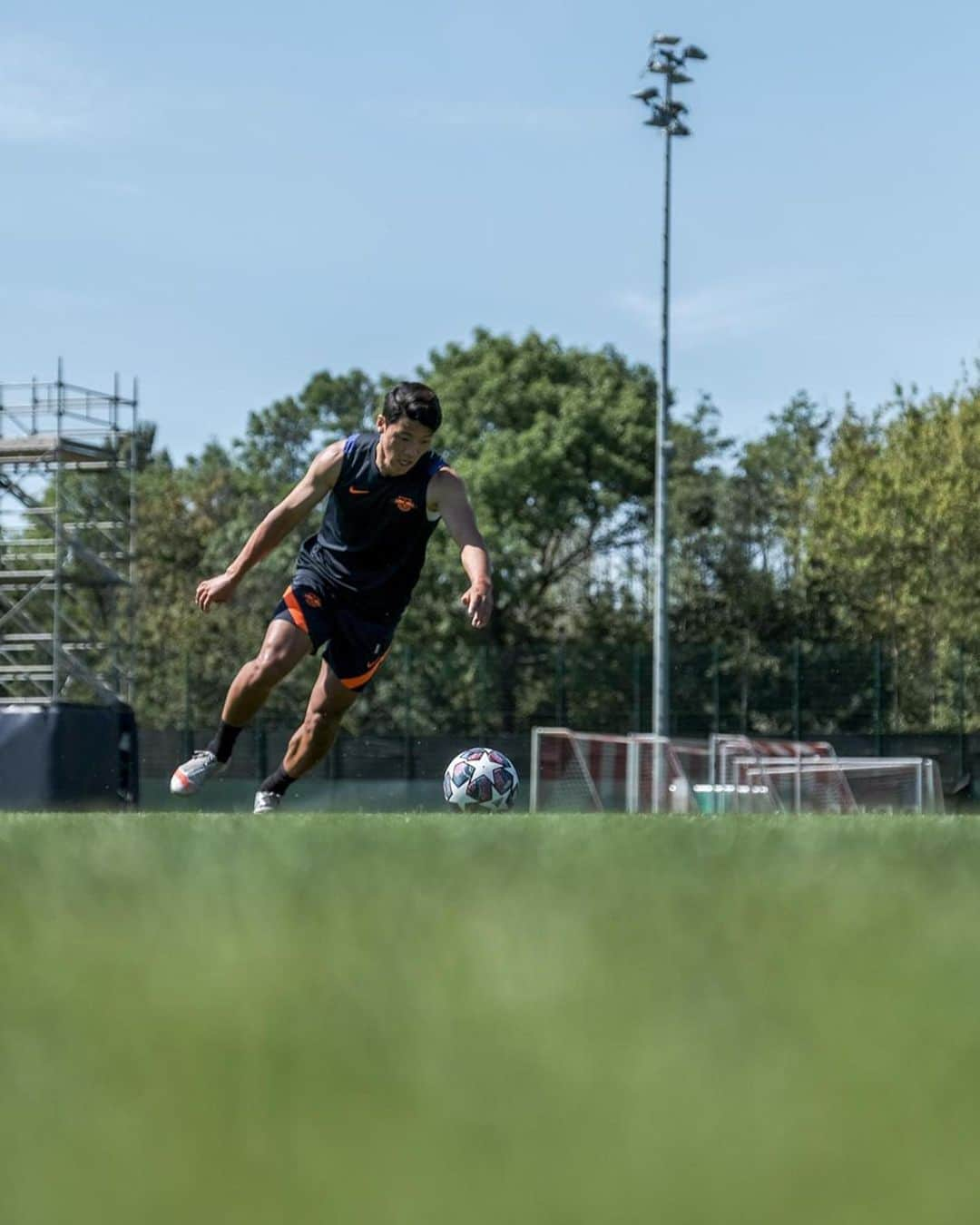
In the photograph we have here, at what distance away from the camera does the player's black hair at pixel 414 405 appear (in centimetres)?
848

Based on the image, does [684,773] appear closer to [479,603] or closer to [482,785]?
[482,785]

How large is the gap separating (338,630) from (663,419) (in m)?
28.7

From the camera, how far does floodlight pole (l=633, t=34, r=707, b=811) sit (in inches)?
1368

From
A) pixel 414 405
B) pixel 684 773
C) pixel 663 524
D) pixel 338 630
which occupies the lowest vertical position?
pixel 684 773

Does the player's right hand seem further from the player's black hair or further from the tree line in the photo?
the tree line

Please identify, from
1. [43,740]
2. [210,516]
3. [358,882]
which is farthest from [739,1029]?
[210,516]

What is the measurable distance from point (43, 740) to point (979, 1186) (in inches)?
605

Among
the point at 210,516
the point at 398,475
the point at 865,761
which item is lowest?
the point at 865,761

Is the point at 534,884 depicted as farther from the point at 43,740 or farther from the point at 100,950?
the point at 43,740

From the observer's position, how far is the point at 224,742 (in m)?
9.14

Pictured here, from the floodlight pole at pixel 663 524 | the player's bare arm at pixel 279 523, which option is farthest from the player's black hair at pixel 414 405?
the floodlight pole at pixel 663 524

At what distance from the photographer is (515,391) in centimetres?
5922

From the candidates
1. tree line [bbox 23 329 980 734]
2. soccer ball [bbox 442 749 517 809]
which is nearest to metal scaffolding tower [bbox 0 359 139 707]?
tree line [bbox 23 329 980 734]

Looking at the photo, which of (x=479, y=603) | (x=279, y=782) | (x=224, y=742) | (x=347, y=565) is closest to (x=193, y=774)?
(x=224, y=742)
